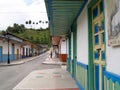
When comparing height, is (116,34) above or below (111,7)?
below

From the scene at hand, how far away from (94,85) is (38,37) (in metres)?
110

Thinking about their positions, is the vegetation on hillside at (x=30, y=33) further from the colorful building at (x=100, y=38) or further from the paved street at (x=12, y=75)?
the colorful building at (x=100, y=38)

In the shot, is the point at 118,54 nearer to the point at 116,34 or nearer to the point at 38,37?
the point at 116,34

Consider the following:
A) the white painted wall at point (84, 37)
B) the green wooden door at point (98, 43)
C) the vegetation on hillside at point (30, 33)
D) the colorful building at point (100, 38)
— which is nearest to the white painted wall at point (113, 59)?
the colorful building at point (100, 38)

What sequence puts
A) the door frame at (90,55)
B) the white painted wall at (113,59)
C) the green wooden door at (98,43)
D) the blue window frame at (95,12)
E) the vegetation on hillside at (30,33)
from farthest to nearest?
the vegetation on hillside at (30,33), the door frame at (90,55), the blue window frame at (95,12), the green wooden door at (98,43), the white painted wall at (113,59)

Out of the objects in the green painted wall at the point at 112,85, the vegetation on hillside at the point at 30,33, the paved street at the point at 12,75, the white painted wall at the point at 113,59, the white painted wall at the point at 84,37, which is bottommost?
the paved street at the point at 12,75

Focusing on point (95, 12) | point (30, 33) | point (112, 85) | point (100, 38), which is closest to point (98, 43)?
point (100, 38)

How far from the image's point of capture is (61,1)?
9.11 metres

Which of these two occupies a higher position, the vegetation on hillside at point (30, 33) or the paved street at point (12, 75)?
the vegetation on hillside at point (30, 33)

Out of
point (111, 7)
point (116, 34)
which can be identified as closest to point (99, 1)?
point (111, 7)

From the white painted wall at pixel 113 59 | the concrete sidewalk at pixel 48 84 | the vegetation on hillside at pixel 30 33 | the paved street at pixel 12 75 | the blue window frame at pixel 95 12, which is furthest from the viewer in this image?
the vegetation on hillside at pixel 30 33

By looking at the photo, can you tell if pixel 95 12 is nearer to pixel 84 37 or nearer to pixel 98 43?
pixel 98 43

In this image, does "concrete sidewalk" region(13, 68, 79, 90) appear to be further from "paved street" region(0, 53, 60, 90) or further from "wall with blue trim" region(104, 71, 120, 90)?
"wall with blue trim" region(104, 71, 120, 90)

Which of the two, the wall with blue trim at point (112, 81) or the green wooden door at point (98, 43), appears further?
the green wooden door at point (98, 43)
